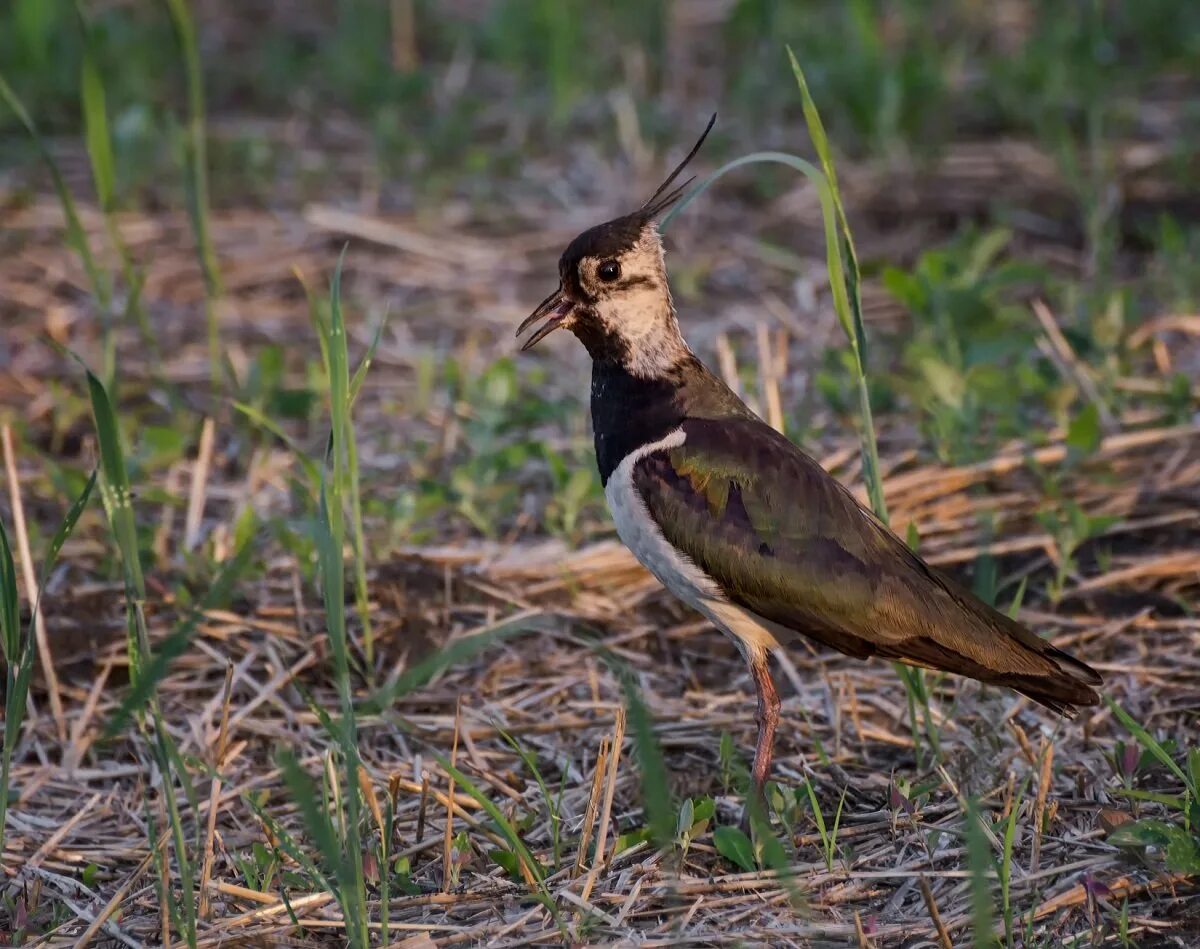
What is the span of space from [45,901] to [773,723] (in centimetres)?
168

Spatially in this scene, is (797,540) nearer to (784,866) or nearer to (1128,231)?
(784,866)

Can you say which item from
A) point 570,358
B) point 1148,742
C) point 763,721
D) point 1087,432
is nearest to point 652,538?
point 763,721

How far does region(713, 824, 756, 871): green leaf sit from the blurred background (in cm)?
25

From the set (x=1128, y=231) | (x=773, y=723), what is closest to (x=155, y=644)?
(x=773, y=723)

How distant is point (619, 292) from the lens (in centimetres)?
415

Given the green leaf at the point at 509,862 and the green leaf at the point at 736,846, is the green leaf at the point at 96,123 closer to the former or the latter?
the green leaf at the point at 509,862

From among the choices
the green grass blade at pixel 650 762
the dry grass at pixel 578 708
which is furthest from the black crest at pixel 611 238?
the green grass blade at pixel 650 762

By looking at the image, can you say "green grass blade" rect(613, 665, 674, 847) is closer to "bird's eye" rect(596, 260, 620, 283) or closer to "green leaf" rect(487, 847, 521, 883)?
"green leaf" rect(487, 847, 521, 883)

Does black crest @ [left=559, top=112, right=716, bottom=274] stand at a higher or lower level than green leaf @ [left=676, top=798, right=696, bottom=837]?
higher

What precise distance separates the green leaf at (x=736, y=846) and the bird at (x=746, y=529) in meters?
0.08

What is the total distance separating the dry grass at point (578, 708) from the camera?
11.3ft

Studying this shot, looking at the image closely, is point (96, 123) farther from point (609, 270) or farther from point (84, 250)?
point (609, 270)

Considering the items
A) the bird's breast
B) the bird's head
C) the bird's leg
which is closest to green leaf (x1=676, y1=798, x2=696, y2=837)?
the bird's leg

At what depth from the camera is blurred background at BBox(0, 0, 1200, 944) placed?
4.16 m
